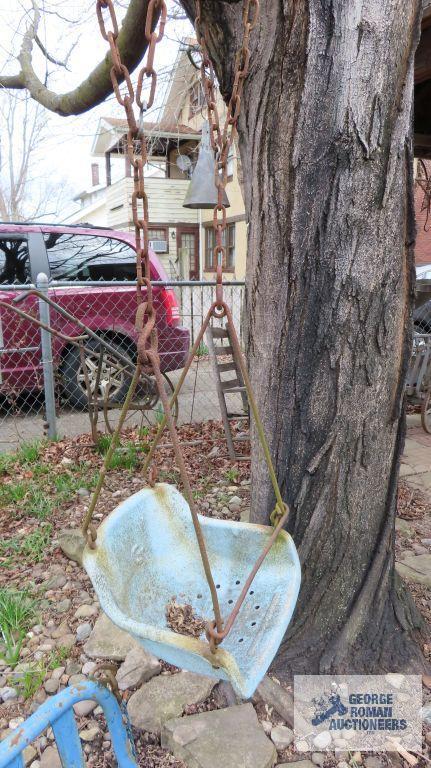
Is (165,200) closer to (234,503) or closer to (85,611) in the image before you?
(234,503)

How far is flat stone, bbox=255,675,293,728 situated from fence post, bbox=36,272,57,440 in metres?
2.85

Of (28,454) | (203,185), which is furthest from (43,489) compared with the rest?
(203,185)

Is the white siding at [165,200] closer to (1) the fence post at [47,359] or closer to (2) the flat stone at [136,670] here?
(1) the fence post at [47,359]

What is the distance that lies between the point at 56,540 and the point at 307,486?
1.63m

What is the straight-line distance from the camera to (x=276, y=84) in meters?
1.56

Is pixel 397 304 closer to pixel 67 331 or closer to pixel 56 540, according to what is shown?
pixel 56 540

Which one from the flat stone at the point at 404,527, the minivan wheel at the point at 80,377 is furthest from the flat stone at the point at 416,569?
the minivan wheel at the point at 80,377

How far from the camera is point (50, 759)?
5.27 ft

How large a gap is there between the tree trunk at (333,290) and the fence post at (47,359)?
2.51m

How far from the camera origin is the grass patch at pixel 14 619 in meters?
1.98

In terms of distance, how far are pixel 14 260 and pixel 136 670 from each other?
3972 millimetres

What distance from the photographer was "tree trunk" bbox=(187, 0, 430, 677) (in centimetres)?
150

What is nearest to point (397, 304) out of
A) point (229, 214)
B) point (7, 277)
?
point (7, 277)

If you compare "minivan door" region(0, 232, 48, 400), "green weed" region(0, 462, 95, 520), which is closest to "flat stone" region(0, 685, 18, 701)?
"green weed" region(0, 462, 95, 520)
